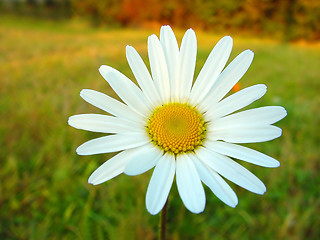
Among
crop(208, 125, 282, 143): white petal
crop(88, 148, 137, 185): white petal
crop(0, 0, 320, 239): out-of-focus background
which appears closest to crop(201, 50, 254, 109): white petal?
crop(208, 125, 282, 143): white petal

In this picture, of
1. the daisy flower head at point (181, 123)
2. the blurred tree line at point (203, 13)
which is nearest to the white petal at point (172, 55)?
the daisy flower head at point (181, 123)

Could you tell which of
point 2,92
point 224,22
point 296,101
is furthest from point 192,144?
point 224,22

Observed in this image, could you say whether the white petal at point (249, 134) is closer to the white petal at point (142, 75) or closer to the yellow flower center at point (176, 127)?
the yellow flower center at point (176, 127)

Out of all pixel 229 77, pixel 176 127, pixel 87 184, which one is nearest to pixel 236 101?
pixel 229 77

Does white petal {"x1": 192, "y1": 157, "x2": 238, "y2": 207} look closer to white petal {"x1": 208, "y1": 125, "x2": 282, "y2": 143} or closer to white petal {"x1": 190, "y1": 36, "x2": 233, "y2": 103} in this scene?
white petal {"x1": 208, "y1": 125, "x2": 282, "y2": 143}

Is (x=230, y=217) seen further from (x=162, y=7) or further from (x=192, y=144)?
(x=162, y=7)

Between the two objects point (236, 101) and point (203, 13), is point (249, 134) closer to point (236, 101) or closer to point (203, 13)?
point (236, 101)
